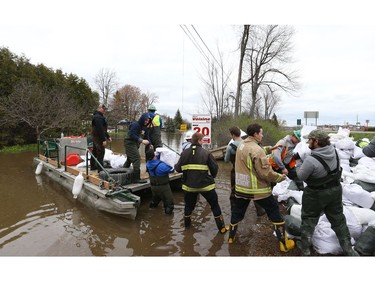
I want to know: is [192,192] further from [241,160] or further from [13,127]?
[13,127]

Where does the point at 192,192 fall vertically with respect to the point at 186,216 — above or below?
above

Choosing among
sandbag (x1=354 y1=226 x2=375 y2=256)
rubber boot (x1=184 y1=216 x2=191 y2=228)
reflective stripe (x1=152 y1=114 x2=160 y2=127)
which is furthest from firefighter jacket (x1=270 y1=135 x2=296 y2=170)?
reflective stripe (x1=152 y1=114 x2=160 y2=127)

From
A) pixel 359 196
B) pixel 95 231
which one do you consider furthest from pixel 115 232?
pixel 359 196

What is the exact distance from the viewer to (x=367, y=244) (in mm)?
3283

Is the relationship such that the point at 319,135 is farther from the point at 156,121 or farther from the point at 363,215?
the point at 156,121

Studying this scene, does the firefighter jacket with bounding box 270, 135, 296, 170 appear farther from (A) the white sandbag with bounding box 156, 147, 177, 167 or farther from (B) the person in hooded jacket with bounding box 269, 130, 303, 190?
(A) the white sandbag with bounding box 156, 147, 177, 167

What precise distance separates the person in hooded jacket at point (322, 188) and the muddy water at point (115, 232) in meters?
0.64

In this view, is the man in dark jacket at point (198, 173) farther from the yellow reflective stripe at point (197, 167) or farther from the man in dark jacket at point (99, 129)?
the man in dark jacket at point (99, 129)

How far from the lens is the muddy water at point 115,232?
384 cm

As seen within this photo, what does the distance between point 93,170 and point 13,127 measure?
611 inches

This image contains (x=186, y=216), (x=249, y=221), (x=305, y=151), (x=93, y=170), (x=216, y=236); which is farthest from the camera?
(x=93, y=170)

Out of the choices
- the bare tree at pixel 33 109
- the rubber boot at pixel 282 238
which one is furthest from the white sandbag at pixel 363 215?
the bare tree at pixel 33 109

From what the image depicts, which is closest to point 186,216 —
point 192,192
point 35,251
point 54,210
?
point 192,192

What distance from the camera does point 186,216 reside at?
4.55 metres
